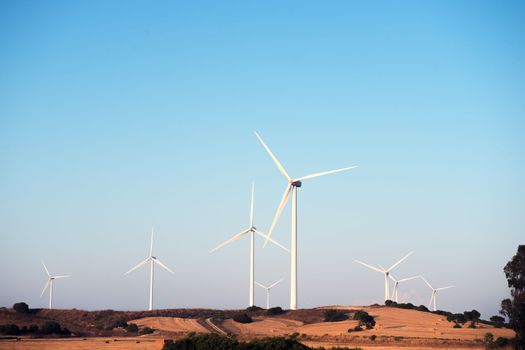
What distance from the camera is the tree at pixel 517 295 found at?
6906 centimetres

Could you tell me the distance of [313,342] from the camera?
86.6 metres

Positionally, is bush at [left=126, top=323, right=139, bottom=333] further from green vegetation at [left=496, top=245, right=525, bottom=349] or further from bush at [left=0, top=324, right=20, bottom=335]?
Answer: green vegetation at [left=496, top=245, right=525, bottom=349]

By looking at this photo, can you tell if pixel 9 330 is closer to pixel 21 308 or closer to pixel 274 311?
pixel 21 308

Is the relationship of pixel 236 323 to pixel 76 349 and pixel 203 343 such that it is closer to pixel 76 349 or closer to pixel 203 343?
pixel 76 349

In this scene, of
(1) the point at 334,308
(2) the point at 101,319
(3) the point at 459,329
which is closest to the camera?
(3) the point at 459,329

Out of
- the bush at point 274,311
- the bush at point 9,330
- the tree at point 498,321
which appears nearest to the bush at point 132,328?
the bush at point 9,330

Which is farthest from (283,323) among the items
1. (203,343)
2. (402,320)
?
(203,343)

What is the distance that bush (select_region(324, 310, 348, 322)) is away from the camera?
4788 inches

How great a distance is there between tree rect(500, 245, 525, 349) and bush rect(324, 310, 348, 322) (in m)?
52.8

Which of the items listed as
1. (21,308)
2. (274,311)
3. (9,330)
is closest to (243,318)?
(274,311)

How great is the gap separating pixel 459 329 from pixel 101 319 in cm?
6339

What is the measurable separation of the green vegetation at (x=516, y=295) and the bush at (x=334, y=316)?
173 ft

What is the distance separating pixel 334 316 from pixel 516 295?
5555cm

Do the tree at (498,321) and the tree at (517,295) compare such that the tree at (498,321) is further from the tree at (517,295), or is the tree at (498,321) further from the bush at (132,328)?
the bush at (132,328)
